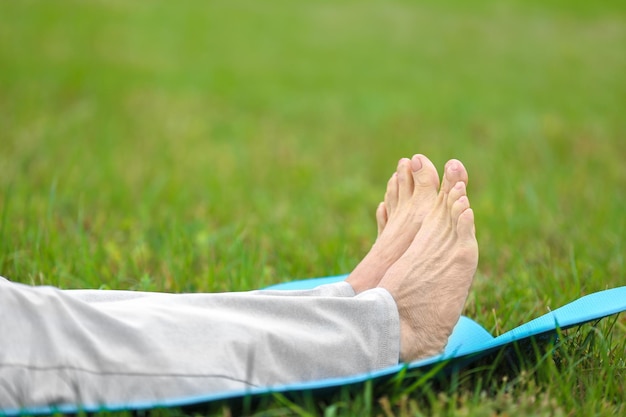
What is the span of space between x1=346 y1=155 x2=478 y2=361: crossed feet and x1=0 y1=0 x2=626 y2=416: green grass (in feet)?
0.50

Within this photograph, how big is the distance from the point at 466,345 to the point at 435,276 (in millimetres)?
178

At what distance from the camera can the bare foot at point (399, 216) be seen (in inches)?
78.1

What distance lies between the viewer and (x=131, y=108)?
5402mm

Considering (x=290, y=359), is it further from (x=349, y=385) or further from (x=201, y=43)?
(x=201, y=43)

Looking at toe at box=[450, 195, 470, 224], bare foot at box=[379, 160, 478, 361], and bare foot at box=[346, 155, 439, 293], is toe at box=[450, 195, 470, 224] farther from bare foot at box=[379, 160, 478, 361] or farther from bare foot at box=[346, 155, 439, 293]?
bare foot at box=[346, 155, 439, 293]

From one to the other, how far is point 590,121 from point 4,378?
5046 millimetres

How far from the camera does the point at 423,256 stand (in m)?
1.93

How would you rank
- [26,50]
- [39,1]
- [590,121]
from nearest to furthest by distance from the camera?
1. [590,121]
2. [26,50]
3. [39,1]

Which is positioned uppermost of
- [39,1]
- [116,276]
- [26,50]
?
[39,1]

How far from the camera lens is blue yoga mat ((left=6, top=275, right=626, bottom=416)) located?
1.39 metres

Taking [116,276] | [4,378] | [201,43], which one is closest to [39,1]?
[201,43]

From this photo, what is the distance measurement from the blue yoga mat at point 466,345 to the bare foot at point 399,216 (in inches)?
10.0

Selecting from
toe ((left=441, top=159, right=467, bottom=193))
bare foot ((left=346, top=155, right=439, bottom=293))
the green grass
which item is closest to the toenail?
bare foot ((left=346, top=155, right=439, bottom=293))

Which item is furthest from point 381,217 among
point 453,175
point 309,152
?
point 309,152
